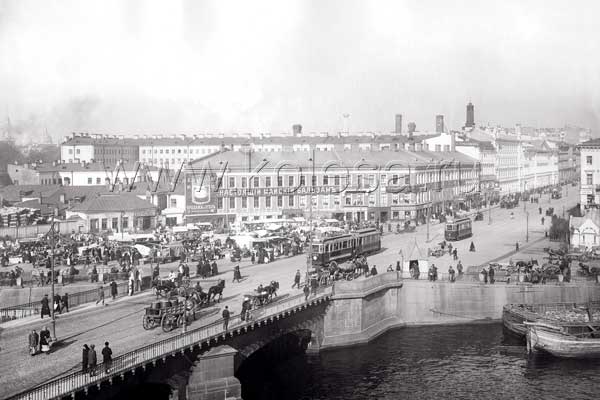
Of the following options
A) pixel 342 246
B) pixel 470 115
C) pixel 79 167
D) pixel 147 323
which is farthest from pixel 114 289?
pixel 470 115

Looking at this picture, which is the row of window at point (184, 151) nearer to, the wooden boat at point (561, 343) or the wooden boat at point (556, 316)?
the wooden boat at point (556, 316)

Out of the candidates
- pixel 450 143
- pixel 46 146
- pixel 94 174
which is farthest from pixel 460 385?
pixel 46 146

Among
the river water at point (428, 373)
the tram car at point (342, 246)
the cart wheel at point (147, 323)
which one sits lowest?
the river water at point (428, 373)

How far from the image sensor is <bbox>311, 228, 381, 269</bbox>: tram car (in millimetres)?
54406

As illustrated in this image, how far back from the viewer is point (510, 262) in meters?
56.6

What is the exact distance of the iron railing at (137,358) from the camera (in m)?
25.3

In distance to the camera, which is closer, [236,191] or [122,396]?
[122,396]

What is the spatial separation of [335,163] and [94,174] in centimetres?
4027

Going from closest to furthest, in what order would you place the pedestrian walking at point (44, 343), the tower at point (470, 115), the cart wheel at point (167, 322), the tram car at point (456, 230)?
the pedestrian walking at point (44, 343) < the cart wheel at point (167, 322) < the tram car at point (456, 230) < the tower at point (470, 115)

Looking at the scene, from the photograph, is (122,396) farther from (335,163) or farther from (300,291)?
(335,163)

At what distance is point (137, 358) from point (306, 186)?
206 feet

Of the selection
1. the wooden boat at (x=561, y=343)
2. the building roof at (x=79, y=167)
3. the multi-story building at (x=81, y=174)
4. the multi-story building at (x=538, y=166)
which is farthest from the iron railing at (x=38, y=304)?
the multi-story building at (x=538, y=166)

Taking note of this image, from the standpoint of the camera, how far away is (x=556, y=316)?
47.0 m

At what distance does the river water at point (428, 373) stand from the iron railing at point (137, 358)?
4.15 metres
